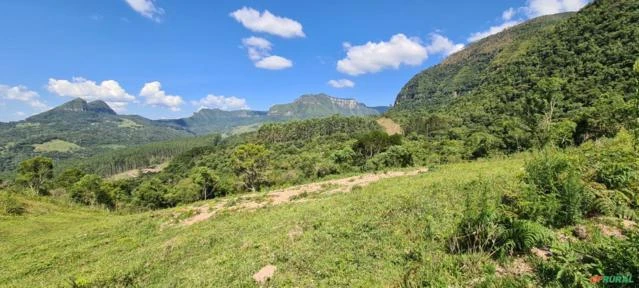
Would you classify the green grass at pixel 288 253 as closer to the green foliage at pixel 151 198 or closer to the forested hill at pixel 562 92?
the forested hill at pixel 562 92

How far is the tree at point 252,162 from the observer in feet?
184

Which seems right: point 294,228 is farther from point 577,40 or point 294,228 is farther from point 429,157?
point 577,40

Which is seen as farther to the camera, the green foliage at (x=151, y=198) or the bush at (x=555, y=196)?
the green foliage at (x=151, y=198)

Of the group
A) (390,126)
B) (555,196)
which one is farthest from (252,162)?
(390,126)

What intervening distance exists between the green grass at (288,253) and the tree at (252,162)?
36344mm

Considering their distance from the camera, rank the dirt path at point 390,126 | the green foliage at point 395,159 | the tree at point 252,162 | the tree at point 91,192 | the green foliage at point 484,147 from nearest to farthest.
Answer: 1. the green foliage at point 484,147
2. the green foliage at point 395,159
3. the tree at point 252,162
4. the tree at point 91,192
5. the dirt path at point 390,126

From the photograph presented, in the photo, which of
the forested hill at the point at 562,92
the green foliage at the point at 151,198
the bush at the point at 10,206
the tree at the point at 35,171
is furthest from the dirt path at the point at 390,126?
the bush at the point at 10,206

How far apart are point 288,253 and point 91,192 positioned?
233 ft

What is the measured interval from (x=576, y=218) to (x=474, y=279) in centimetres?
325

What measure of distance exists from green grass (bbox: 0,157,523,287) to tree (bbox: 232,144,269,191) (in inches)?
1431

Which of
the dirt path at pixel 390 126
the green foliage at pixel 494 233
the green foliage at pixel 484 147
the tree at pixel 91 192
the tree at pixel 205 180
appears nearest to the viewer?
the green foliage at pixel 494 233

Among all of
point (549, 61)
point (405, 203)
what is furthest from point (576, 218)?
point (549, 61)

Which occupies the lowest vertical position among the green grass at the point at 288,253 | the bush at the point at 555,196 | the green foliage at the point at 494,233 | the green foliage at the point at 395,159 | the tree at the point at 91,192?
the tree at the point at 91,192

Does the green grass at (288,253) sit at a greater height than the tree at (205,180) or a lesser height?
greater
